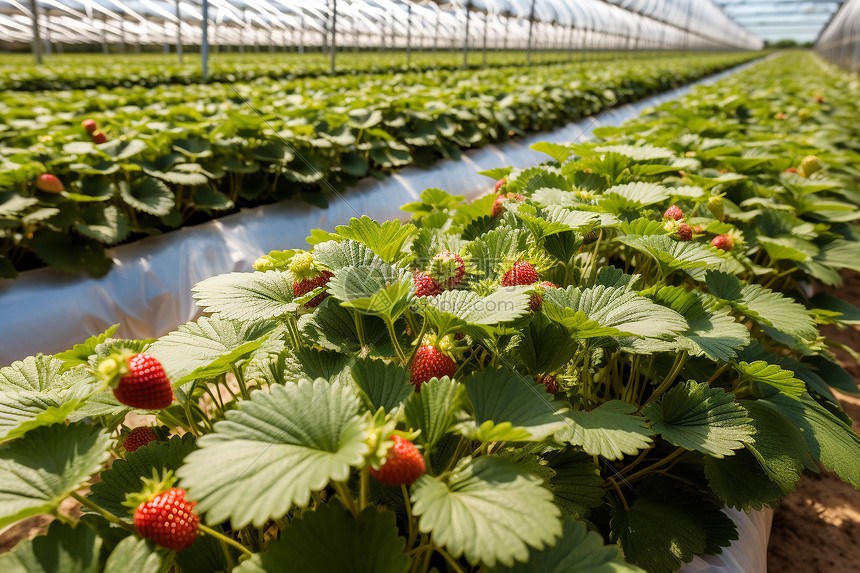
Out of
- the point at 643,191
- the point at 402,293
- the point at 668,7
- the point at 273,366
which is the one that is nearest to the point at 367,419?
the point at 402,293

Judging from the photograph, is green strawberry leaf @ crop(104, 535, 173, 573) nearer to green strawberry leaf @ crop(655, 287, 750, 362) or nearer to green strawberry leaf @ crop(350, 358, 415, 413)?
green strawberry leaf @ crop(350, 358, 415, 413)

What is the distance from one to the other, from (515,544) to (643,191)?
1053mm

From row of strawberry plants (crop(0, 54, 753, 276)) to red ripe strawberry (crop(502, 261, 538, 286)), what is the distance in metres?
1.33

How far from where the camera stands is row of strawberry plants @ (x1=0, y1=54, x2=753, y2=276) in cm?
232

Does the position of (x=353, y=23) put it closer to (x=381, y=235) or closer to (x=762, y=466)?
(x=381, y=235)

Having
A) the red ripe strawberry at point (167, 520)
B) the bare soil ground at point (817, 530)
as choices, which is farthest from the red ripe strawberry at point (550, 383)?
the bare soil ground at point (817, 530)

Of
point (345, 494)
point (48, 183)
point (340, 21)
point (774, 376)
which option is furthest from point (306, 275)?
point (340, 21)

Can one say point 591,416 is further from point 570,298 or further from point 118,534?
point 118,534

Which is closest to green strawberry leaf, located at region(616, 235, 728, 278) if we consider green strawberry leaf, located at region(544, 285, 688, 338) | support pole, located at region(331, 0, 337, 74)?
green strawberry leaf, located at region(544, 285, 688, 338)

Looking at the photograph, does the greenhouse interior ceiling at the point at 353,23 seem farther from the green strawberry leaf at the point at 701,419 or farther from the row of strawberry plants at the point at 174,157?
the green strawberry leaf at the point at 701,419

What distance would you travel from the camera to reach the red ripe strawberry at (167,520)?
1.87 ft

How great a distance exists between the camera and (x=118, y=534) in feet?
2.11

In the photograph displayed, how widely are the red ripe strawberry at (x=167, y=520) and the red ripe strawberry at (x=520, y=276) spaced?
0.56 metres

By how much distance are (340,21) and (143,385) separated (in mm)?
17726
